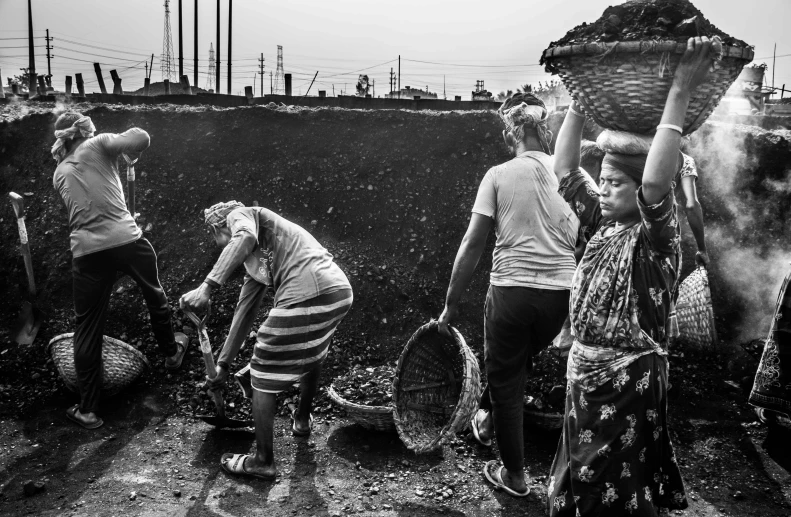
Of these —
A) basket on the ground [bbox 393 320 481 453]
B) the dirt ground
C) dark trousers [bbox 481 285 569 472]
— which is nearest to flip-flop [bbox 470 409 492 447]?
the dirt ground

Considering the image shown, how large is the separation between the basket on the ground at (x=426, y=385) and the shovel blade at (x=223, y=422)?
3.48ft

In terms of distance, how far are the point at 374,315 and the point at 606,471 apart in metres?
3.70

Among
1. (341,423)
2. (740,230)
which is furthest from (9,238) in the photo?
(740,230)

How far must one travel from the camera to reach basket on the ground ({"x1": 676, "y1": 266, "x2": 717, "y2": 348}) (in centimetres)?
506

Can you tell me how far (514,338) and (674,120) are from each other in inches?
56.5

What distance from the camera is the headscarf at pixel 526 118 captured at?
3094 millimetres

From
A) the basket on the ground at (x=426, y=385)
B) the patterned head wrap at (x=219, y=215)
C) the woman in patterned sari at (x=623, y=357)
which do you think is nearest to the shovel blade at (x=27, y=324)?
the patterned head wrap at (x=219, y=215)

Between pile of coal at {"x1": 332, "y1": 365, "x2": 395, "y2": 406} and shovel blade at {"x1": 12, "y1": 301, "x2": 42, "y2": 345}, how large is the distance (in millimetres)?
3032

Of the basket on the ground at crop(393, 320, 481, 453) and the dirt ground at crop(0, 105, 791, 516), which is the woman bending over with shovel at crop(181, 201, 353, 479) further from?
the basket on the ground at crop(393, 320, 481, 453)

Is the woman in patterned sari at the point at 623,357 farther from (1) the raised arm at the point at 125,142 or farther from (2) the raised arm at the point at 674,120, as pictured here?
(1) the raised arm at the point at 125,142

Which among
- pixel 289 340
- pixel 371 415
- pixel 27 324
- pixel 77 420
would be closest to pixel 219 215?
pixel 289 340

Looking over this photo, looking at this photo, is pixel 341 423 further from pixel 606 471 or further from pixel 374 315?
pixel 606 471

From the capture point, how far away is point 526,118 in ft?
10.2

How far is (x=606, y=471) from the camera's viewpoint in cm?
223
